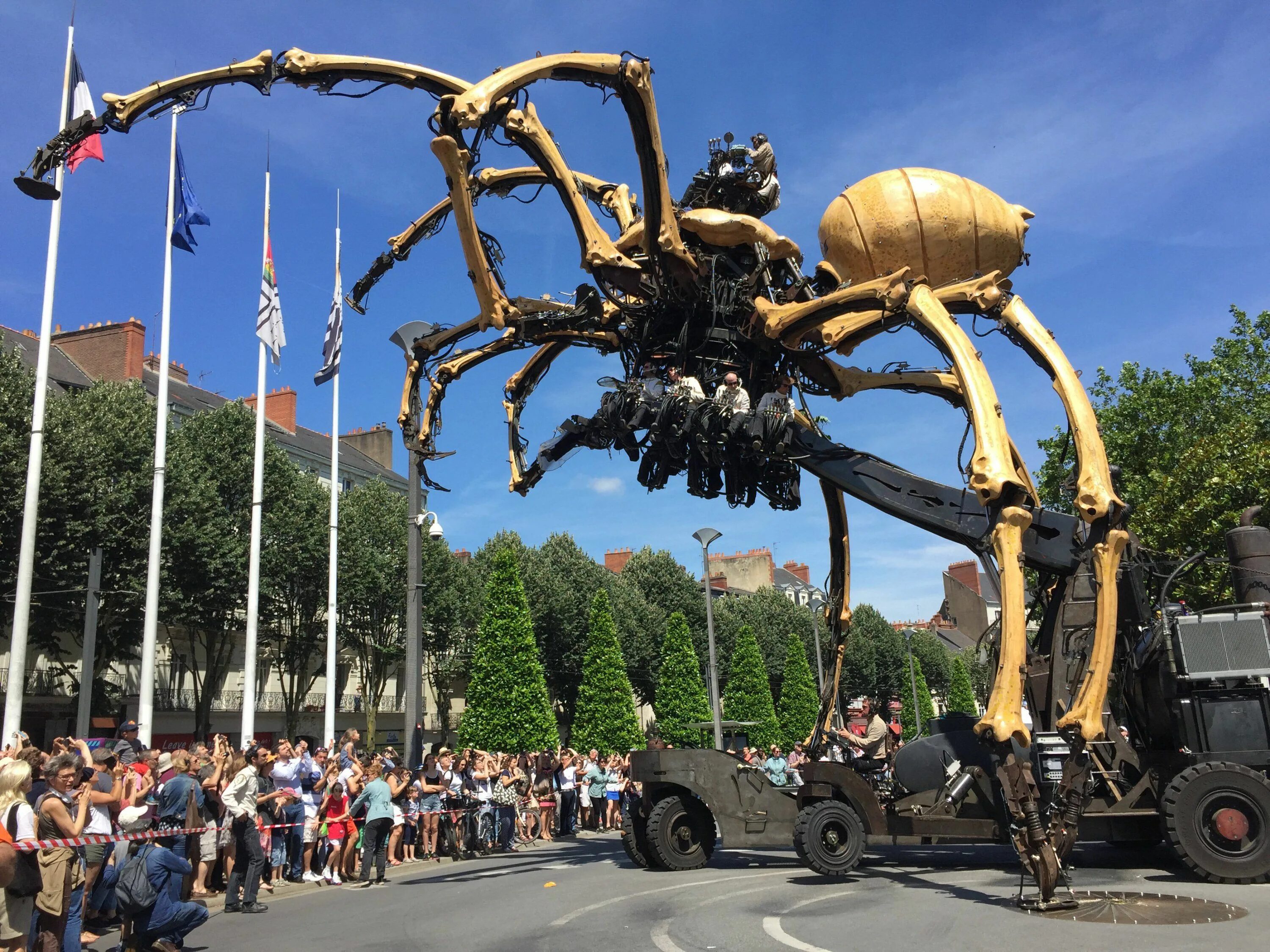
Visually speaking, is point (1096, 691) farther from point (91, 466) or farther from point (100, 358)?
point (100, 358)

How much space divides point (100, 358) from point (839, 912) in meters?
39.4

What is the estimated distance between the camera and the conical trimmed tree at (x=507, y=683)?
29906 millimetres

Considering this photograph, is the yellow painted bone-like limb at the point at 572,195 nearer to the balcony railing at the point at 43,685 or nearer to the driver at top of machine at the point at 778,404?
the driver at top of machine at the point at 778,404

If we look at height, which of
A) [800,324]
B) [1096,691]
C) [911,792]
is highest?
[800,324]

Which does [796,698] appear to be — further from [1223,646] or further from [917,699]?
[1223,646]

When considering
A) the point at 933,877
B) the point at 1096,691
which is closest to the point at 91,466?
the point at 933,877

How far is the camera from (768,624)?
5847cm

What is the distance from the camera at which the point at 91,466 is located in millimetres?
25938

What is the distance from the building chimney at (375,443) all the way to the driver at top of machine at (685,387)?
1897 inches

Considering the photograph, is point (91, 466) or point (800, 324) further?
point (91, 466)

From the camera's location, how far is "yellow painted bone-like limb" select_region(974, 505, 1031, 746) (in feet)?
28.4

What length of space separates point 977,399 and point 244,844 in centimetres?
916

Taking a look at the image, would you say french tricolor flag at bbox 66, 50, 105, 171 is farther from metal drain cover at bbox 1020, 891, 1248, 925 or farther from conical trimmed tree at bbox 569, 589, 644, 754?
conical trimmed tree at bbox 569, 589, 644, 754

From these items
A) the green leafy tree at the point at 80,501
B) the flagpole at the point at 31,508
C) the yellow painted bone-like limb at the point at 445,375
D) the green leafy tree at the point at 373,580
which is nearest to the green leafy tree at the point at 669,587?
the green leafy tree at the point at 373,580
